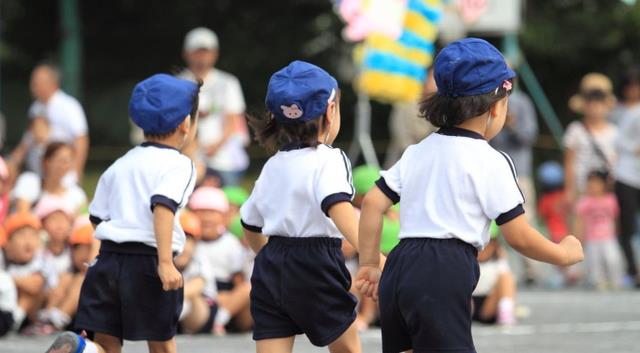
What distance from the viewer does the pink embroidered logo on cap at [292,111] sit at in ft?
21.2

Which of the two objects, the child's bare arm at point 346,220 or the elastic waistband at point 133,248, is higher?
the child's bare arm at point 346,220

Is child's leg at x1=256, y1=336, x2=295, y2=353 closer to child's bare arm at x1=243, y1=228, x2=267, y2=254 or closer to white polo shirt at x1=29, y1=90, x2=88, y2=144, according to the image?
child's bare arm at x1=243, y1=228, x2=267, y2=254

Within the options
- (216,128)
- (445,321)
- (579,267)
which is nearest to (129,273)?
(445,321)

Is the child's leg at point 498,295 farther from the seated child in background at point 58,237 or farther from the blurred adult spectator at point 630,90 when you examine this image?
the blurred adult spectator at point 630,90

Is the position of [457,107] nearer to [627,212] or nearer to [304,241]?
[304,241]

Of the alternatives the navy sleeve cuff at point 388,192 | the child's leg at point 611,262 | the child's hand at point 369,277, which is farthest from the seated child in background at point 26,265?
the child's leg at point 611,262

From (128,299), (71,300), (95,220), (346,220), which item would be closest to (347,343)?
(346,220)

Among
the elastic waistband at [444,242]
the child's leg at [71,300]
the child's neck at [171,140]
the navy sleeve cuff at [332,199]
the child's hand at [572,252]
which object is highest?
the child's neck at [171,140]

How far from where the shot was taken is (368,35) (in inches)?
628

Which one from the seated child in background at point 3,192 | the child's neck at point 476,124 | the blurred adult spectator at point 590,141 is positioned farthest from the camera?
the blurred adult spectator at point 590,141

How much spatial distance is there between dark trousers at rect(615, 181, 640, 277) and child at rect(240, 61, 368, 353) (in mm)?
8548

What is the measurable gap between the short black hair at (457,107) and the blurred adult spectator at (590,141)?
29.5 ft

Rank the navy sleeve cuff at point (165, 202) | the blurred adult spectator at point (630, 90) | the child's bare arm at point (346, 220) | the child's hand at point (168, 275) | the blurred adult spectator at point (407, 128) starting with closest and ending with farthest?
the child's bare arm at point (346, 220)
the child's hand at point (168, 275)
the navy sleeve cuff at point (165, 202)
the blurred adult spectator at point (407, 128)
the blurred adult spectator at point (630, 90)

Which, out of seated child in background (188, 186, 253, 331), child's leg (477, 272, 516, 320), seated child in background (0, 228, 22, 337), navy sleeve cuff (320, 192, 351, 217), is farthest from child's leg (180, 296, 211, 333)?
navy sleeve cuff (320, 192, 351, 217)
